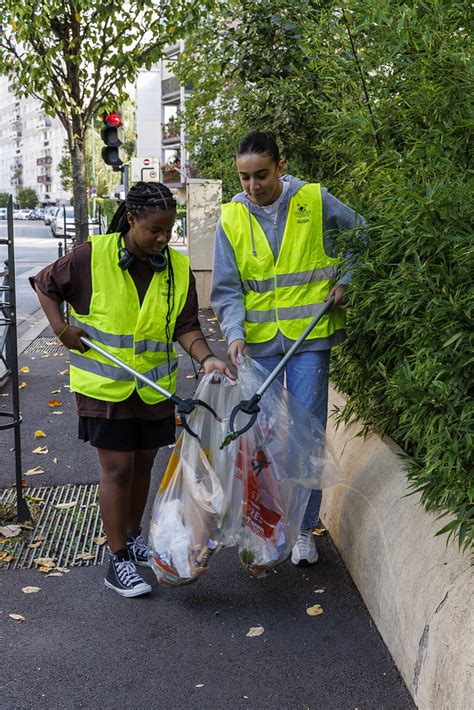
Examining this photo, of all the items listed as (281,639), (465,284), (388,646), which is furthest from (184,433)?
(465,284)

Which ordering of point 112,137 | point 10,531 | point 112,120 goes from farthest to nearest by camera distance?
1. point 112,137
2. point 112,120
3. point 10,531

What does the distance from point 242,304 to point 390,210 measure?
0.88 meters

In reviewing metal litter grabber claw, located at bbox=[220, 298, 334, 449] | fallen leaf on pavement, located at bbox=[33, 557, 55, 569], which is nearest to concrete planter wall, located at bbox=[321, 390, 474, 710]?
metal litter grabber claw, located at bbox=[220, 298, 334, 449]

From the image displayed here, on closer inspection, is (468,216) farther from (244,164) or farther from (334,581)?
(334,581)

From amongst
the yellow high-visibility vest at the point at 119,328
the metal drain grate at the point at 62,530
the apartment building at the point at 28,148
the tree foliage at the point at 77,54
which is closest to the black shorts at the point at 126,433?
the yellow high-visibility vest at the point at 119,328

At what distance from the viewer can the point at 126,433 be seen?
3.75 metres

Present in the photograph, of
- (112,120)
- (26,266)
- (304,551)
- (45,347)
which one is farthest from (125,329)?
(26,266)

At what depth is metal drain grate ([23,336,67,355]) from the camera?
33.5ft

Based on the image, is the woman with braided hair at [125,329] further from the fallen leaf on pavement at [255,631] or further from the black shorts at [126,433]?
the fallen leaf on pavement at [255,631]

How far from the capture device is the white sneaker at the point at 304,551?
4.07 metres

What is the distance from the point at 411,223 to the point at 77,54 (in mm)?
10341

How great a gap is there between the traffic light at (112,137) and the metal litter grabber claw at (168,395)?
36.4 feet

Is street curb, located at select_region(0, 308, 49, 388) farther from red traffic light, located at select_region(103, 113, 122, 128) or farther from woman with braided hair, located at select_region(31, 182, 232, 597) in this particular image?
woman with braided hair, located at select_region(31, 182, 232, 597)

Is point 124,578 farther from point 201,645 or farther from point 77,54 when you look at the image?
point 77,54
